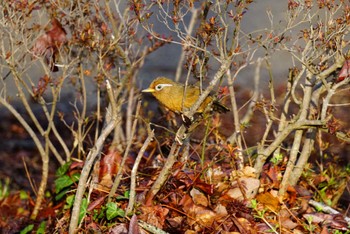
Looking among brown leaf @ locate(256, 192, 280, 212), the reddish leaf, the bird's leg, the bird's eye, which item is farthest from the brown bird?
the reddish leaf

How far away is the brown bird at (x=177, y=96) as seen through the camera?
4.45 metres

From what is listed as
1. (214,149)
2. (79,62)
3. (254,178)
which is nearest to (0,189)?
(79,62)

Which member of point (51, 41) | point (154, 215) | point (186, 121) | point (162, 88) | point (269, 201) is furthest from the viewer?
point (51, 41)

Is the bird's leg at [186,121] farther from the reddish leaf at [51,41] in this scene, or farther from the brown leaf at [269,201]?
the reddish leaf at [51,41]

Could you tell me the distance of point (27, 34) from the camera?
4.84 m

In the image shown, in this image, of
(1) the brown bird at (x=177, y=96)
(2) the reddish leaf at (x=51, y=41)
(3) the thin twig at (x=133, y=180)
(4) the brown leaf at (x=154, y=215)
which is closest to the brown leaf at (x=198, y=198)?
(4) the brown leaf at (x=154, y=215)

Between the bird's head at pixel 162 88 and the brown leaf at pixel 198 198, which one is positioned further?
the bird's head at pixel 162 88

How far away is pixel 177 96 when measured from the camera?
4.48 meters

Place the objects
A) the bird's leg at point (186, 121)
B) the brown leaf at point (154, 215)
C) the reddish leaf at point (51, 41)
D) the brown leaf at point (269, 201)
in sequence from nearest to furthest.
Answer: the bird's leg at point (186, 121) → the brown leaf at point (154, 215) → the brown leaf at point (269, 201) → the reddish leaf at point (51, 41)

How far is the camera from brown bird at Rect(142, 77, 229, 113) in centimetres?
445

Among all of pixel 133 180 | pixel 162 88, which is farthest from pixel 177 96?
pixel 133 180

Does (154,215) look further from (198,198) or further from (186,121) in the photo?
(186,121)

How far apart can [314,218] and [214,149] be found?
37.8 inches

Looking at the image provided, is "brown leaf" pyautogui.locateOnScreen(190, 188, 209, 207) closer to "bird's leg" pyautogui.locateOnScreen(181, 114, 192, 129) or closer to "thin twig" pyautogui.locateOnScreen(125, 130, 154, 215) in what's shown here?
"thin twig" pyautogui.locateOnScreen(125, 130, 154, 215)
